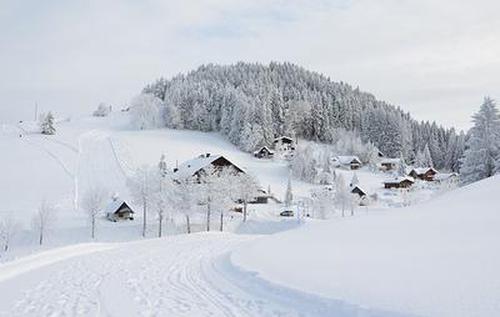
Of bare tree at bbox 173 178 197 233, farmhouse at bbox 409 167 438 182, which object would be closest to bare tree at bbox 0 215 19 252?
bare tree at bbox 173 178 197 233

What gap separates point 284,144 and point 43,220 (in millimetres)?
95060

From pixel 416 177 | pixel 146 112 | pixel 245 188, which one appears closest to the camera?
pixel 245 188

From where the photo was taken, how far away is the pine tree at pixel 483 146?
157ft

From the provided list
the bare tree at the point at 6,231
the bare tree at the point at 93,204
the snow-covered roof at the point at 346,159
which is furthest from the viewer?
the snow-covered roof at the point at 346,159

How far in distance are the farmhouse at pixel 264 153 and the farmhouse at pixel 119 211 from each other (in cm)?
6769

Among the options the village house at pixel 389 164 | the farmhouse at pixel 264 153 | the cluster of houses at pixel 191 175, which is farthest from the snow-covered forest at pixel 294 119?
the cluster of houses at pixel 191 175

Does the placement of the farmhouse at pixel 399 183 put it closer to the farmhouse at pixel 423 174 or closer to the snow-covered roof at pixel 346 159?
the farmhouse at pixel 423 174

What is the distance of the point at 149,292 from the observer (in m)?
15.4

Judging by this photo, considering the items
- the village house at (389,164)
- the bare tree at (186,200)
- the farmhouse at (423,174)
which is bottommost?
the bare tree at (186,200)

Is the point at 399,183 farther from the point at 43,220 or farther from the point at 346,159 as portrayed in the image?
the point at 43,220

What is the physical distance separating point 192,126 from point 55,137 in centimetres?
4137

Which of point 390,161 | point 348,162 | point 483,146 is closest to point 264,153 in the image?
point 348,162

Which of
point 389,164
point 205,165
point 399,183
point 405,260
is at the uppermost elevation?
point 389,164

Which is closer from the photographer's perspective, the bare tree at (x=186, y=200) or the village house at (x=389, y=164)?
the bare tree at (x=186, y=200)
